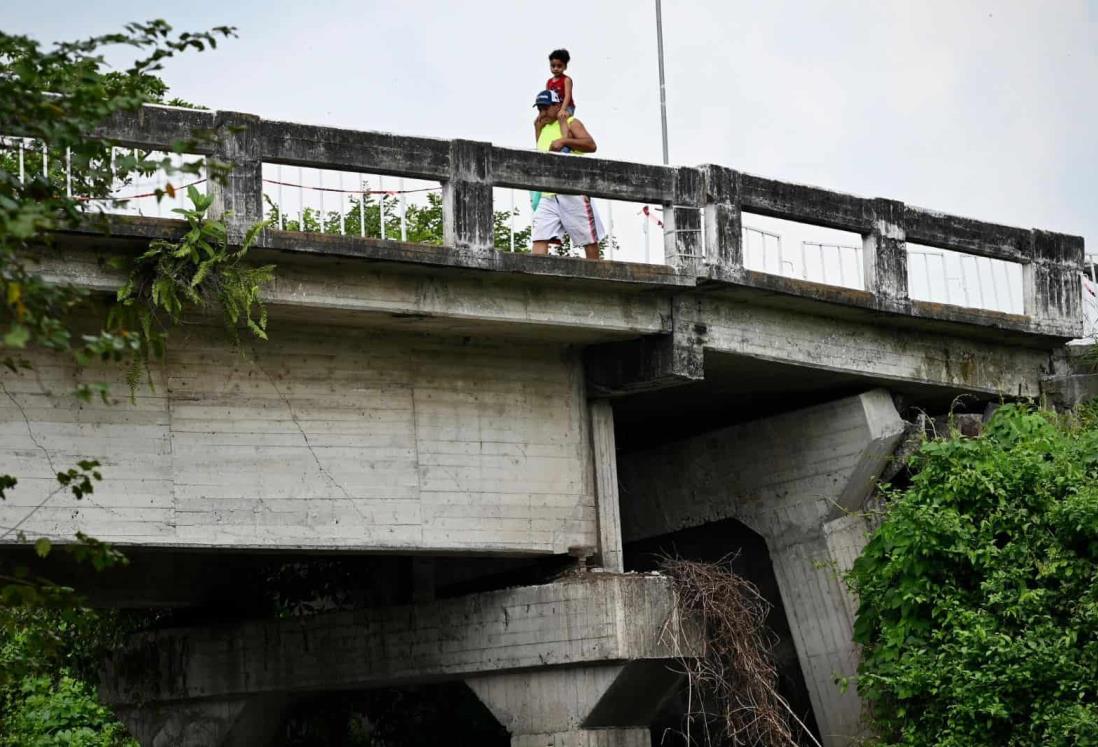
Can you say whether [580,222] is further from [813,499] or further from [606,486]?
[813,499]

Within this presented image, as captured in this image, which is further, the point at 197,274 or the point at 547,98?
the point at 547,98

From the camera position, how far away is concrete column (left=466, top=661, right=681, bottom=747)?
13.4 meters

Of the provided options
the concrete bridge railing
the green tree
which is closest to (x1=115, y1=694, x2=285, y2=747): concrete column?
the concrete bridge railing

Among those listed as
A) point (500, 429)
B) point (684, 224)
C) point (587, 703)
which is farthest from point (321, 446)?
point (684, 224)

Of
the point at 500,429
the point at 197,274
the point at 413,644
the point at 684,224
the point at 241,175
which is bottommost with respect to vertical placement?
the point at 413,644

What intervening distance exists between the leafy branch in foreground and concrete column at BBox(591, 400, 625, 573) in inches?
142

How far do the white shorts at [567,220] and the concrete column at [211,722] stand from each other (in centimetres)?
551

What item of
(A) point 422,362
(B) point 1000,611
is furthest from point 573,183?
(B) point 1000,611

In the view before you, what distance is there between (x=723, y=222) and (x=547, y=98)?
192 cm

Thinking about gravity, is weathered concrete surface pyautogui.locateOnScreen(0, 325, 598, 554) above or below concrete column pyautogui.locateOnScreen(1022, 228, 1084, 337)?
below

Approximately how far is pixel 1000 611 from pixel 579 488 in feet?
11.4

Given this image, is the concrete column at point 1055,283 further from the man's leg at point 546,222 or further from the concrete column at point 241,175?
the concrete column at point 241,175

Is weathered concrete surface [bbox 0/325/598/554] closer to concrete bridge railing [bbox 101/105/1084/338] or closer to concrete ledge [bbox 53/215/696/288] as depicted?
concrete ledge [bbox 53/215/696/288]

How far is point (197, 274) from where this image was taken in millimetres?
11414
